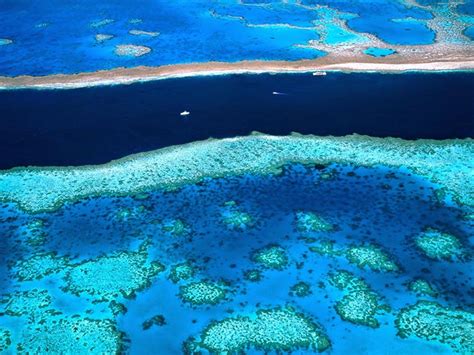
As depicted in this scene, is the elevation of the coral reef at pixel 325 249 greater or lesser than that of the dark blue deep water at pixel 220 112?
lesser

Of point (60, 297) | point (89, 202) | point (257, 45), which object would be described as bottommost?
point (60, 297)

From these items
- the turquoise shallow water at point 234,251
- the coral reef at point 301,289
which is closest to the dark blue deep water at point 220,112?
the turquoise shallow water at point 234,251

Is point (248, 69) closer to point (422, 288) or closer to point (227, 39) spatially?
point (227, 39)

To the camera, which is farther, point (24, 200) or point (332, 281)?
point (24, 200)

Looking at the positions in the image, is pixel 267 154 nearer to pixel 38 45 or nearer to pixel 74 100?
pixel 74 100

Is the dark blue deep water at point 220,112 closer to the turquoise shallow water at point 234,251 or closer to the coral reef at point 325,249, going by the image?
the turquoise shallow water at point 234,251

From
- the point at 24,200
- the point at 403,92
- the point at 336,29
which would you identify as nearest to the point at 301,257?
the point at 24,200
